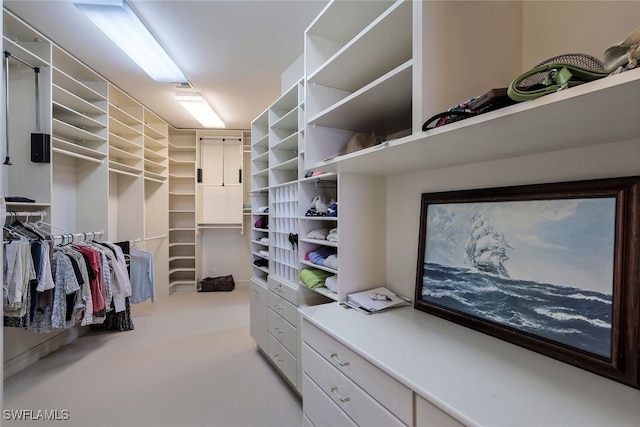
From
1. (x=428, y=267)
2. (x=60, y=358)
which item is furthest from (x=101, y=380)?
(x=428, y=267)

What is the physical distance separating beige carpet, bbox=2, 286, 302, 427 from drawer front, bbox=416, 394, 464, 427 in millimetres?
1321

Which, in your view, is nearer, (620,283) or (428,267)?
(620,283)

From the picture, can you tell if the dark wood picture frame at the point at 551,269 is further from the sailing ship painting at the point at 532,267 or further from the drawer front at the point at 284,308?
the drawer front at the point at 284,308

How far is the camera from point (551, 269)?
3.25 feet

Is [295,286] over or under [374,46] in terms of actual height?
under

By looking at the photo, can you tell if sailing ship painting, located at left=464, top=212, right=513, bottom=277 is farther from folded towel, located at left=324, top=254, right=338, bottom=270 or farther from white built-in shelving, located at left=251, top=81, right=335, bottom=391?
white built-in shelving, located at left=251, top=81, right=335, bottom=391

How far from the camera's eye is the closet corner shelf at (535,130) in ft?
1.94

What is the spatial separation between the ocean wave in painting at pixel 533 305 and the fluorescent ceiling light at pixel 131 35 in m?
2.67

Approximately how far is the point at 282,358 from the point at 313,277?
84 cm

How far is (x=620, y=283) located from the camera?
83cm

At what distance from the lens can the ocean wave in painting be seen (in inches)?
34.4

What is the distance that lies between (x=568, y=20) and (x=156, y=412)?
9.88ft

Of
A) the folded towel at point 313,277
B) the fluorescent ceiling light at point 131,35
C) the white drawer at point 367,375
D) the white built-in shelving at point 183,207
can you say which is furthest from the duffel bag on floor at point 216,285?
the white drawer at point 367,375

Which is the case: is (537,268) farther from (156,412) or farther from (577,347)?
(156,412)
